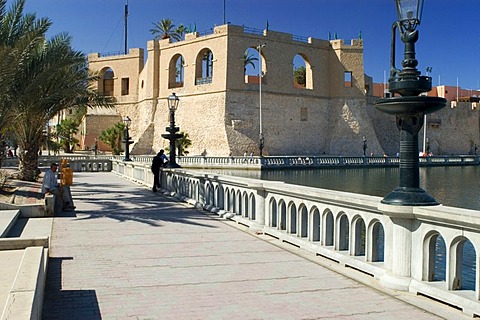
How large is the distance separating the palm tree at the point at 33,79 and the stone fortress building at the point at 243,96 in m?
32.4

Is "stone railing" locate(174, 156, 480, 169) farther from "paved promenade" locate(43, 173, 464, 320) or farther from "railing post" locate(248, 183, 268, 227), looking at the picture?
"paved promenade" locate(43, 173, 464, 320)

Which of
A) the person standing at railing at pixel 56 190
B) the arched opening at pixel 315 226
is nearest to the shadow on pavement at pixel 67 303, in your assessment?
the arched opening at pixel 315 226

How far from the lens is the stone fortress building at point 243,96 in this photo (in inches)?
2020

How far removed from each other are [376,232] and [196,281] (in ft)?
6.82

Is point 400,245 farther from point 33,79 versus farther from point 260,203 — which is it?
point 33,79

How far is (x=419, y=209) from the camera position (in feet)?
16.1

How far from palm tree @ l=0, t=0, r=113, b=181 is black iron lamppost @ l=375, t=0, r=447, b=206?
9.07 metres

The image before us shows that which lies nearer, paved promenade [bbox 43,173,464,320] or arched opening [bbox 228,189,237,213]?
paved promenade [bbox 43,173,464,320]

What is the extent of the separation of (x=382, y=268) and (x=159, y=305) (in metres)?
2.43

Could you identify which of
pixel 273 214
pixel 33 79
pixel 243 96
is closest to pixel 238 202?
pixel 273 214

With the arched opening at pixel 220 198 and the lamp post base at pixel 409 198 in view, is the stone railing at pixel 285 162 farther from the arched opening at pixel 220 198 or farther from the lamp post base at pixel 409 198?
the lamp post base at pixel 409 198

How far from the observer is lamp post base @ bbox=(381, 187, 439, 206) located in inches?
201

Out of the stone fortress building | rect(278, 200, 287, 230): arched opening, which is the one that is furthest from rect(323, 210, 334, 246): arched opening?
the stone fortress building

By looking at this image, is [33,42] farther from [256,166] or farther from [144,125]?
[144,125]
